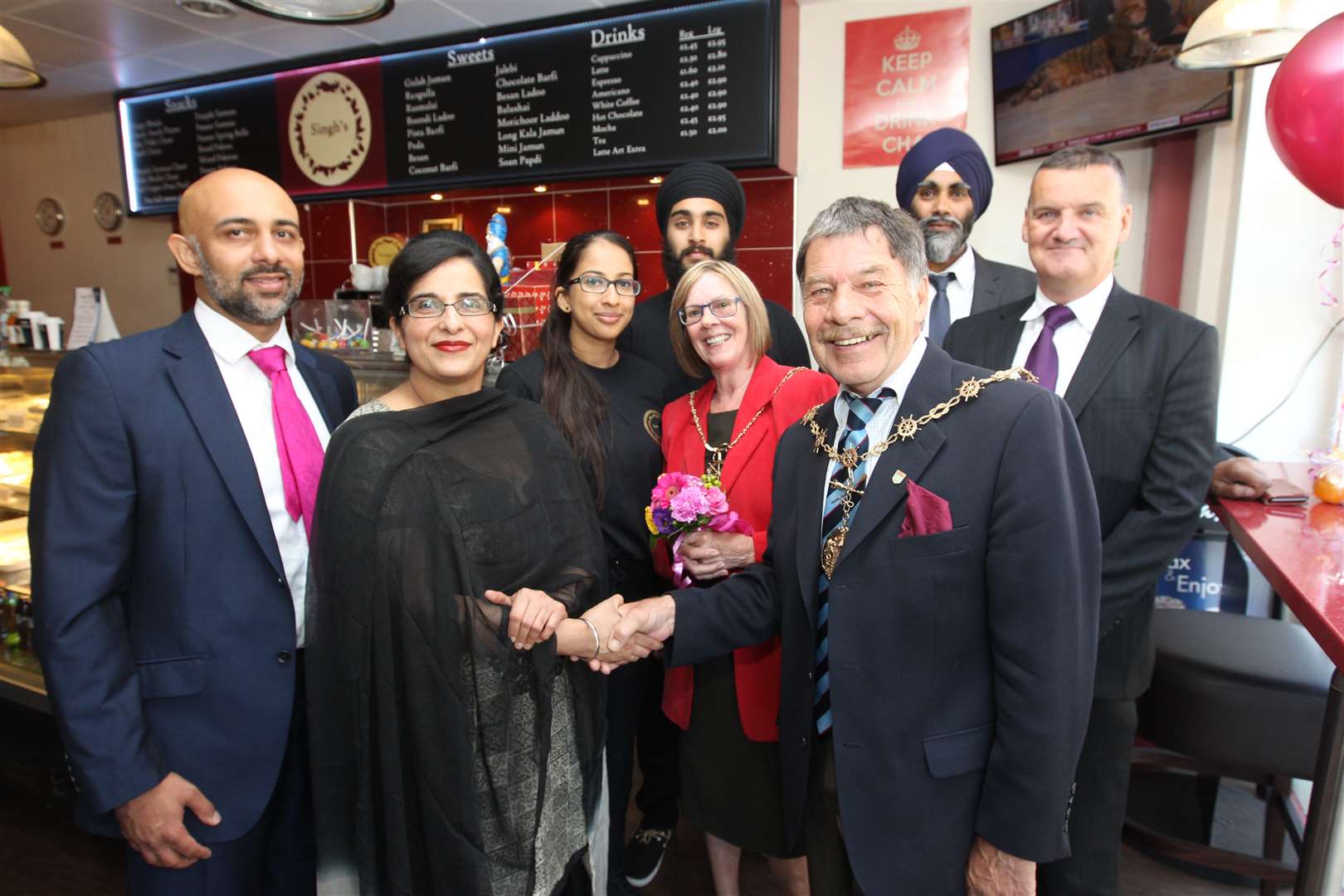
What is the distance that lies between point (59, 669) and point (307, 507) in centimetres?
51

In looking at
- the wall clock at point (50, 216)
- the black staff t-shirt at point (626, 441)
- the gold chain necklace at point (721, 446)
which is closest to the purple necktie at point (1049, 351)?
the gold chain necklace at point (721, 446)

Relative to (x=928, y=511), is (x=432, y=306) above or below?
above

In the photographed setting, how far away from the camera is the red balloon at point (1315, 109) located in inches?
76.6

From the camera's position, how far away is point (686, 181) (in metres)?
2.79

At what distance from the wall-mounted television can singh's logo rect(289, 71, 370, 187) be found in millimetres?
3831

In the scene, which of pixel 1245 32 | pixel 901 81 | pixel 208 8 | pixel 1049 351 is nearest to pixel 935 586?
pixel 1049 351

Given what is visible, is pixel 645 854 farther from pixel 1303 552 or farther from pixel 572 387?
pixel 1303 552

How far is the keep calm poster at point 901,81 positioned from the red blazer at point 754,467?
7.91 ft

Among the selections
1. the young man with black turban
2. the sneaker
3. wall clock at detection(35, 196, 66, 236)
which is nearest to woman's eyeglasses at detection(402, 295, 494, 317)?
the young man with black turban

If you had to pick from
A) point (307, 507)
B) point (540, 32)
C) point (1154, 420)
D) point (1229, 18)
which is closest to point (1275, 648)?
point (1154, 420)

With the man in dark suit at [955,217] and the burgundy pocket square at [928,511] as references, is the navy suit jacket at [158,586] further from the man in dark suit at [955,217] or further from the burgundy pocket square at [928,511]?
the man in dark suit at [955,217]

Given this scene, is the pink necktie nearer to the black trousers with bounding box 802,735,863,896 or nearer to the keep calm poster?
the black trousers with bounding box 802,735,863,896

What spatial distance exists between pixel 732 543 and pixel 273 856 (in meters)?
1.29

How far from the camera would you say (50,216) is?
22.3ft
